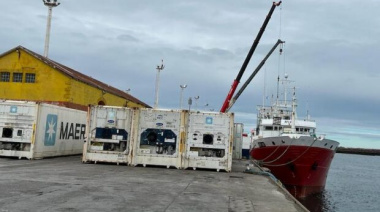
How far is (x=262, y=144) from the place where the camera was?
28.7 metres

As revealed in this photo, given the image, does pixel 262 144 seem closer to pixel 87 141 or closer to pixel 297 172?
pixel 297 172

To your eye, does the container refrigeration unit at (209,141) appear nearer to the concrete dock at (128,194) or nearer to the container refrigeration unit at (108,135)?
the container refrigeration unit at (108,135)

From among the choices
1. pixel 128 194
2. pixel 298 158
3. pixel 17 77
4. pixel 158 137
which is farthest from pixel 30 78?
pixel 128 194

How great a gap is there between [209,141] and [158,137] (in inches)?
96.7

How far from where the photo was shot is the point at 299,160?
25359 mm

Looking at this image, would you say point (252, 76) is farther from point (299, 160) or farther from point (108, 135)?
point (108, 135)

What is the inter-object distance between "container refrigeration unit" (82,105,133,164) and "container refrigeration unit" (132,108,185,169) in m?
0.48

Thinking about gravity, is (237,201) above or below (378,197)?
above

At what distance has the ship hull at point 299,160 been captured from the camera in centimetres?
2506

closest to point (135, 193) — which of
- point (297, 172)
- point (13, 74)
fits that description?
point (297, 172)

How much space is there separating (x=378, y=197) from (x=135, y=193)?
3060 centimetres

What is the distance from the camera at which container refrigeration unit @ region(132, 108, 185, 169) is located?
18.0m

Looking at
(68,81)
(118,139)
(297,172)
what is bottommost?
(297,172)

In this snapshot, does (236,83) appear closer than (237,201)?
No
